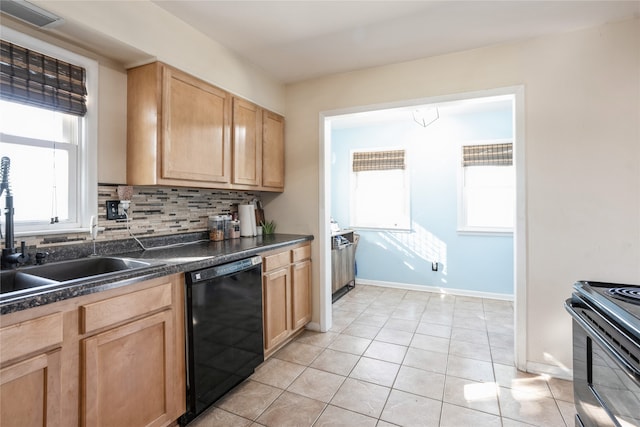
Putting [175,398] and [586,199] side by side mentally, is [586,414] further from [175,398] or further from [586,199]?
[175,398]

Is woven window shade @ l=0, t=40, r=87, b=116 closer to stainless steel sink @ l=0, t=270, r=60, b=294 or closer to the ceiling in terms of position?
the ceiling

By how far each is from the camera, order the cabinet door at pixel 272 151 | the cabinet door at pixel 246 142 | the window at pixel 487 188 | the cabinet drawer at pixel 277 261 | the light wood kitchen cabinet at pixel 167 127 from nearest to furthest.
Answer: the light wood kitchen cabinet at pixel 167 127 < the cabinet drawer at pixel 277 261 < the cabinet door at pixel 246 142 < the cabinet door at pixel 272 151 < the window at pixel 487 188

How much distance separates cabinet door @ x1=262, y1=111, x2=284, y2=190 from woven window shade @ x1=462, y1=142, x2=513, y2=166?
257 centimetres

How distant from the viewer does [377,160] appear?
4.69 metres

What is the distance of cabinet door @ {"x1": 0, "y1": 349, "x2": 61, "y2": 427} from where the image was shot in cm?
104

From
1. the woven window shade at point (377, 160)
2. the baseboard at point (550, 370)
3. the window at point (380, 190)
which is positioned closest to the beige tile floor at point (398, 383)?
the baseboard at point (550, 370)

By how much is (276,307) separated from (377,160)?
9.68 feet

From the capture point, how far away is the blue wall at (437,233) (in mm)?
4055

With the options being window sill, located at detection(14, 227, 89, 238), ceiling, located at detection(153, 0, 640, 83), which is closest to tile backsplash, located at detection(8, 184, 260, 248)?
window sill, located at detection(14, 227, 89, 238)

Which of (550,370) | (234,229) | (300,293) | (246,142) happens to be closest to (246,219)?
(234,229)

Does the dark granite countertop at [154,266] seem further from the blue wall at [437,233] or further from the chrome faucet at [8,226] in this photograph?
the blue wall at [437,233]

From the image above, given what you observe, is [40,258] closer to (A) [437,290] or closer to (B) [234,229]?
(B) [234,229]

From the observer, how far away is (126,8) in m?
1.78

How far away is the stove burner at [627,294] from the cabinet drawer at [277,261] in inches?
76.7
